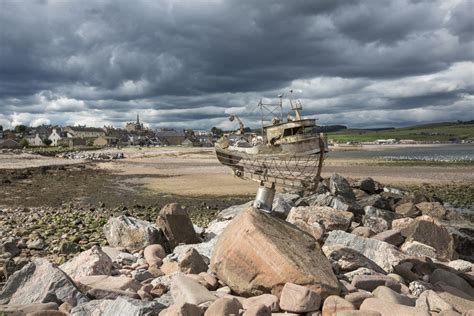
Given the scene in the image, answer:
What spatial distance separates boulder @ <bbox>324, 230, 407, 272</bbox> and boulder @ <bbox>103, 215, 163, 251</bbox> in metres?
4.96

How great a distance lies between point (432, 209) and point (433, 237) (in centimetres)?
840

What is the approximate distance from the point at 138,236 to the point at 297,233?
5.79m

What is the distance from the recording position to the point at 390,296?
291 inches

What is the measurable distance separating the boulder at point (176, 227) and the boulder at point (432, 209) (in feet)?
41.1

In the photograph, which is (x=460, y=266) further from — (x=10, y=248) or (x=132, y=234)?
(x=10, y=248)

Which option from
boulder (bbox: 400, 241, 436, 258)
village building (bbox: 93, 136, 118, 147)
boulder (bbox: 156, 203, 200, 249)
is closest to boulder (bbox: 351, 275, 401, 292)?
boulder (bbox: 400, 241, 436, 258)

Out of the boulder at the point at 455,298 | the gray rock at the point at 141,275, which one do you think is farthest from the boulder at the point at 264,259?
the boulder at the point at 455,298

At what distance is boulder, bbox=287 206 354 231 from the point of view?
547 inches

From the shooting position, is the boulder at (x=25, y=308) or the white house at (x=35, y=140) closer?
the boulder at (x=25, y=308)

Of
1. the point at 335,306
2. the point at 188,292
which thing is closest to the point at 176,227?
the point at 188,292

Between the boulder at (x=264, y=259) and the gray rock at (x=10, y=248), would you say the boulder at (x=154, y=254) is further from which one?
the gray rock at (x=10, y=248)

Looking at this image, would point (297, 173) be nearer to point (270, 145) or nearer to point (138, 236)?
point (270, 145)

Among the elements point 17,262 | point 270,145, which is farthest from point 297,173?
point 17,262

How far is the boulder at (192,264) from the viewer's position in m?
8.93
